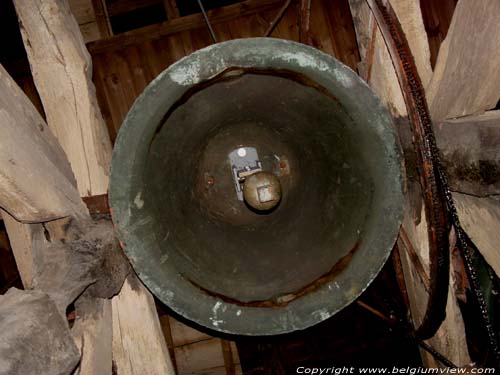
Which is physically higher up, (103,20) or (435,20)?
(103,20)

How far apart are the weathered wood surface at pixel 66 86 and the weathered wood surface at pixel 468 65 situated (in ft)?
3.31

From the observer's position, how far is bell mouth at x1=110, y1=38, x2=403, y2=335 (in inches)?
42.2

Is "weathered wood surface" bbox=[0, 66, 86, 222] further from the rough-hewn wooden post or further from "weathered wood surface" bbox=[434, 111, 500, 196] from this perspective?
"weathered wood surface" bbox=[434, 111, 500, 196]

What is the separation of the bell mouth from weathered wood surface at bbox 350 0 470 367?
25cm

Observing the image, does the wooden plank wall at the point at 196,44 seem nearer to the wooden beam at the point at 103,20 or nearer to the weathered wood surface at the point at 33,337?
the wooden beam at the point at 103,20

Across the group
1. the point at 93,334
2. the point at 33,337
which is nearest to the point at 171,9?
the point at 93,334

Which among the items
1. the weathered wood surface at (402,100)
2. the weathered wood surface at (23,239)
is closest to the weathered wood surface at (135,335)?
the weathered wood surface at (23,239)

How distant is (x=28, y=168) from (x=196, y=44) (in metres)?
1.93

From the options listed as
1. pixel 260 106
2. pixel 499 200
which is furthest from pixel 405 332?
pixel 260 106

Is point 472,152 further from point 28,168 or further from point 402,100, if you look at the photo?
point 28,168

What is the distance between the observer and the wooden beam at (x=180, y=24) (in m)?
2.74

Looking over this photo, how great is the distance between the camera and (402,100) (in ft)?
4.41

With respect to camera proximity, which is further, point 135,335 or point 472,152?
point 135,335

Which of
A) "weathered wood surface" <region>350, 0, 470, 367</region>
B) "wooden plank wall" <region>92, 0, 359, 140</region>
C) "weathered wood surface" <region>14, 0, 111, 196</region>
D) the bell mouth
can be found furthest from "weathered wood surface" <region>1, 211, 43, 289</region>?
"wooden plank wall" <region>92, 0, 359, 140</region>
